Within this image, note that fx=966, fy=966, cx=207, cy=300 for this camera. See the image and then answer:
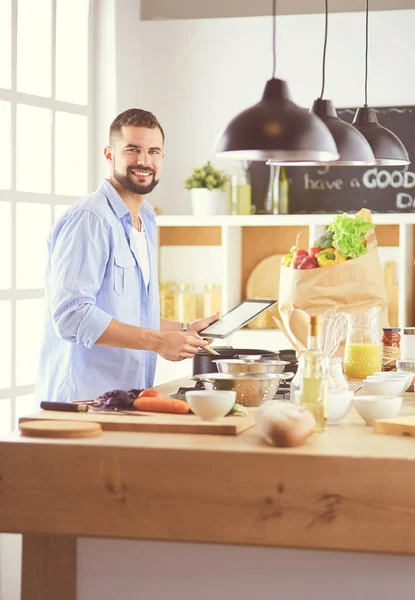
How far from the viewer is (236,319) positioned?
3.26 metres

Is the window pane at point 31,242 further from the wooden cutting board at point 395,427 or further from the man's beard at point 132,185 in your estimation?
the wooden cutting board at point 395,427

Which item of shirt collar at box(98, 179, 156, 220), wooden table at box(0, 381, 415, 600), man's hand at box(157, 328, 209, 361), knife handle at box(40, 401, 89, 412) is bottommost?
wooden table at box(0, 381, 415, 600)

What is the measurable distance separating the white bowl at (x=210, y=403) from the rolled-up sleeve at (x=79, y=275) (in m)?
0.87

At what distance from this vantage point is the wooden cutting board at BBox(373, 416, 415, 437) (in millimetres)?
2246

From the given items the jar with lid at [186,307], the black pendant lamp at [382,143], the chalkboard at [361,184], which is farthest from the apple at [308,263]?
the jar with lid at [186,307]

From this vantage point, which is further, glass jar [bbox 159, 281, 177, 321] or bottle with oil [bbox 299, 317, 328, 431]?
glass jar [bbox 159, 281, 177, 321]

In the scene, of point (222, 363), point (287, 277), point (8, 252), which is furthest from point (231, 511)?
point (8, 252)

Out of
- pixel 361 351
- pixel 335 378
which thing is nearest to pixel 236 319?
pixel 361 351

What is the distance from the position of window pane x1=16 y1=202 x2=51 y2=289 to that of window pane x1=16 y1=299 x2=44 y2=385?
0.35 feet

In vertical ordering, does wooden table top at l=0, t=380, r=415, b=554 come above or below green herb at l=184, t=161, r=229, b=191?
below

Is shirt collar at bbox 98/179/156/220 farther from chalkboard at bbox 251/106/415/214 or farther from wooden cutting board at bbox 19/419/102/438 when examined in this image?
chalkboard at bbox 251/106/415/214

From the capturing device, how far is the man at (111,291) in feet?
10.3

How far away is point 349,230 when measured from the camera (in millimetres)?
3828

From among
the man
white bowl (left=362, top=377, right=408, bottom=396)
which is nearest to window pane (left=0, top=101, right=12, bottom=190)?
the man
